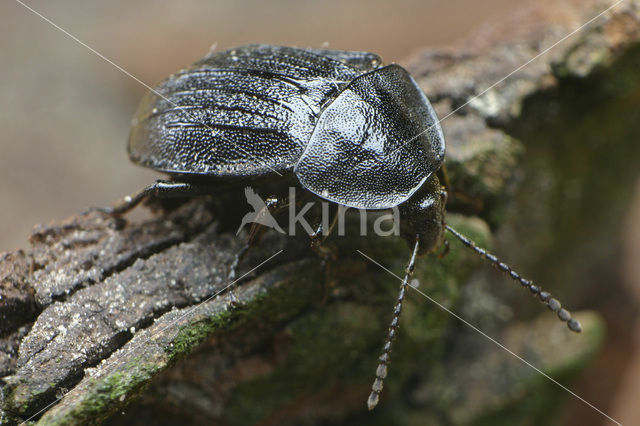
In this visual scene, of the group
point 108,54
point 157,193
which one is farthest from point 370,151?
point 108,54

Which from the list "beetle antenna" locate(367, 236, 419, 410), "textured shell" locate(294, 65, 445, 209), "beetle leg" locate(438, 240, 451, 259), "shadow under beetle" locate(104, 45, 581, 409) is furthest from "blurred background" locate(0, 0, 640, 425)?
"beetle antenna" locate(367, 236, 419, 410)

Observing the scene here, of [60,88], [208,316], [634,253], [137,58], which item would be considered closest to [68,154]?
[60,88]

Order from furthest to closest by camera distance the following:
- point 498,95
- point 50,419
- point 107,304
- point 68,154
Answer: point 68,154
point 498,95
point 107,304
point 50,419

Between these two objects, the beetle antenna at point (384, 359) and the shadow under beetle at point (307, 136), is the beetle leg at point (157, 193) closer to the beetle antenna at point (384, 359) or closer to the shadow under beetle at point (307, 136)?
the shadow under beetle at point (307, 136)

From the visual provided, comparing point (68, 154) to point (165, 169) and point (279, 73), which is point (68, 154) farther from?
point (279, 73)

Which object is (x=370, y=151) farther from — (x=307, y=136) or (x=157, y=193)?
(x=157, y=193)

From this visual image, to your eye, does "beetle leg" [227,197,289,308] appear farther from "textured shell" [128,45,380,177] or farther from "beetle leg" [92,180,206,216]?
"beetle leg" [92,180,206,216]

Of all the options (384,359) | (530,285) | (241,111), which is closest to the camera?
(384,359)
